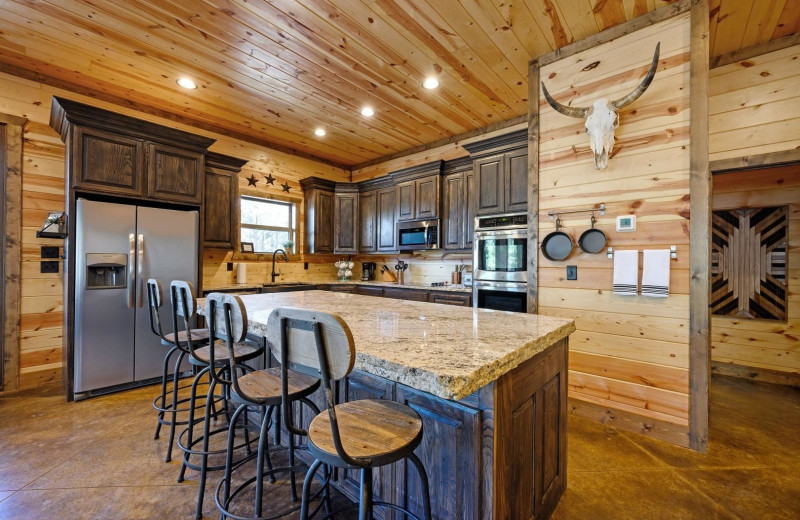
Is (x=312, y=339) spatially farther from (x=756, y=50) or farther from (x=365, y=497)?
(x=756, y=50)

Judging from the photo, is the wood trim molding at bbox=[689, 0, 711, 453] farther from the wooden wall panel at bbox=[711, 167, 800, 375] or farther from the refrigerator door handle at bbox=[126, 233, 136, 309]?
the refrigerator door handle at bbox=[126, 233, 136, 309]

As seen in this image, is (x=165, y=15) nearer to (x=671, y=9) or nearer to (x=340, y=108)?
(x=340, y=108)

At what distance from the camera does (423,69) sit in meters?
3.04

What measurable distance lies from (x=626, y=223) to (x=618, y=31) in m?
1.40

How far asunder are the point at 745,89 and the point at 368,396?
3.72 meters

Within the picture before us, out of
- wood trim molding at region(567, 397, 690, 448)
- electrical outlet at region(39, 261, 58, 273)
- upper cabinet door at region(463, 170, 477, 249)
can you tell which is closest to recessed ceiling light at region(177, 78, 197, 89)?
electrical outlet at region(39, 261, 58, 273)

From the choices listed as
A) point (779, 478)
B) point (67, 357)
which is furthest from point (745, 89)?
point (67, 357)

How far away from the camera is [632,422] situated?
2387 millimetres

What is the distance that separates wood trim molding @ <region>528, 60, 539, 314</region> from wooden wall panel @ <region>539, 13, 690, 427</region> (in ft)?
0.13

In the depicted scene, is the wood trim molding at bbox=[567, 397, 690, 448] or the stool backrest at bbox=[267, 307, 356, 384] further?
the wood trim molding at bbox=[567, 397, 690, 448]

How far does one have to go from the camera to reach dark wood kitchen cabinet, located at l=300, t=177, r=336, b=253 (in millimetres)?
5230

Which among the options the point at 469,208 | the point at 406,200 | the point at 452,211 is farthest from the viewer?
the point at 406,200

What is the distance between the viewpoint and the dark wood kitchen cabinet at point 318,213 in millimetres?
5230

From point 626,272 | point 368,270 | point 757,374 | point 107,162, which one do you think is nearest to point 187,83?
point 107,162
